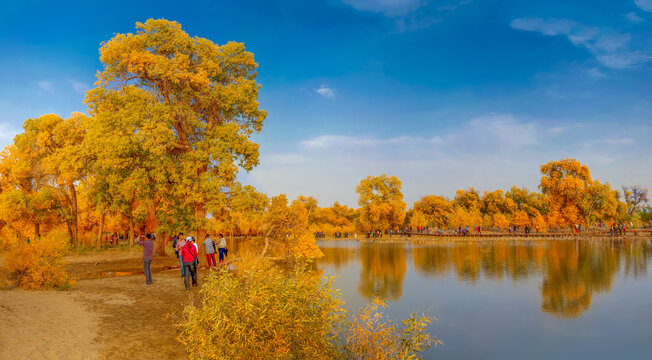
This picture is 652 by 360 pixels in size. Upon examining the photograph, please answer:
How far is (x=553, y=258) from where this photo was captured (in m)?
30.3

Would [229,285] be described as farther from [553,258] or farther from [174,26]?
[553,258]

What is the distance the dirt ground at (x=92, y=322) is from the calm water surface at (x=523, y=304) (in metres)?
6.76

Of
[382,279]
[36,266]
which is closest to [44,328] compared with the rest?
[36,266]

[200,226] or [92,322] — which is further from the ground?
[200,226]

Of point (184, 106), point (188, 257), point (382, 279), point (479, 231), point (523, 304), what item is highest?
point (184, 106)

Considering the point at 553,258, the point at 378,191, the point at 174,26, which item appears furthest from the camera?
the point at 378,191

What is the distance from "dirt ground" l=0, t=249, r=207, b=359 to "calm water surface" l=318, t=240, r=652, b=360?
6.76 metres

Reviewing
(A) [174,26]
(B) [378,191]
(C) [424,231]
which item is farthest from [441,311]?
(C) [424,231]

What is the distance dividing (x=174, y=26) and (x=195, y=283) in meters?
14.7

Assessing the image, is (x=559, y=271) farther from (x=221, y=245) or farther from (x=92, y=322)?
(x=92, y=322)

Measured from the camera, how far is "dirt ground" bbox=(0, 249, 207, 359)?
→ 7.75m

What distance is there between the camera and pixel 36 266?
43.0 ft

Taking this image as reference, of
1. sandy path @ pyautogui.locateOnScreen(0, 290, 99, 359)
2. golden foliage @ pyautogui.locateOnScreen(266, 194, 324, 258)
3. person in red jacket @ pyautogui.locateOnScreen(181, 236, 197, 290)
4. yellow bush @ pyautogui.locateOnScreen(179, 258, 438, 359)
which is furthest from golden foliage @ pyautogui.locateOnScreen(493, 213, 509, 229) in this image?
sandy path @ pyautogui.locateOnScreen(0, 290, 99, 359)

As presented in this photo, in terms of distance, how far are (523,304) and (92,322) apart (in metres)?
14.9
